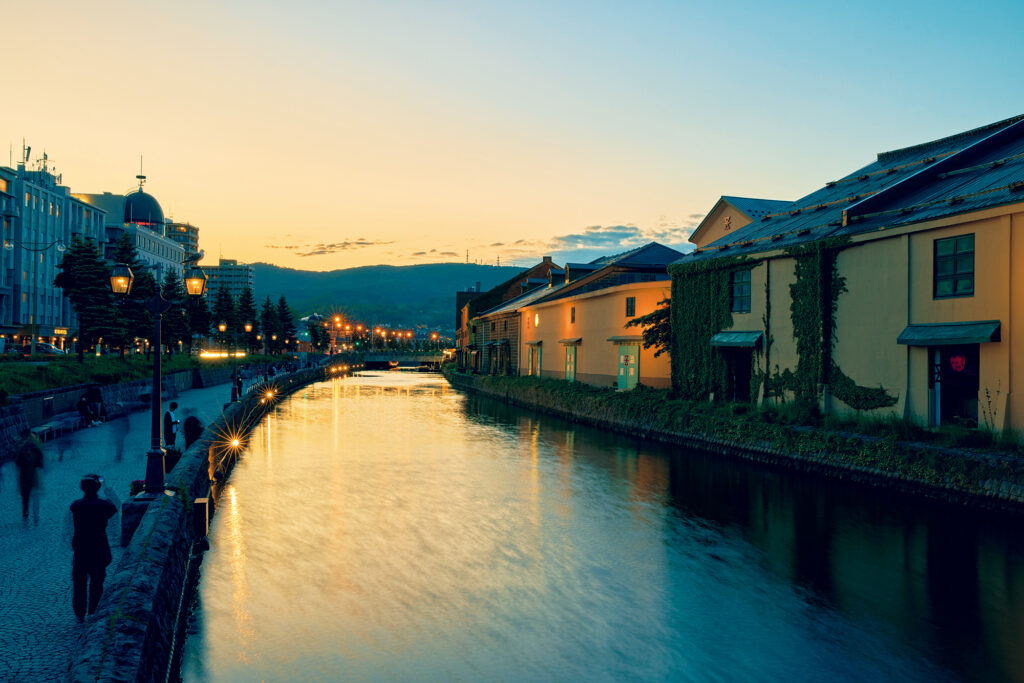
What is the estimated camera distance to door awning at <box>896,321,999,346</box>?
58.6 ft

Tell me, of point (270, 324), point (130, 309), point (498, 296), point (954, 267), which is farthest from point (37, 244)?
point (954, 267)

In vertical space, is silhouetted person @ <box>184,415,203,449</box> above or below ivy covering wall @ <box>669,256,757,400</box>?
below

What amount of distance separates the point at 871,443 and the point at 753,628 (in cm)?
1159

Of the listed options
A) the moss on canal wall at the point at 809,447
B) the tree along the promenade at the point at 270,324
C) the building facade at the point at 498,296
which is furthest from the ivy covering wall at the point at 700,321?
the tree along the promenade at the point at 270,324

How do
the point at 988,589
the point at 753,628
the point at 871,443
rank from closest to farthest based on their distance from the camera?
the point at 753,628 < the point at 988,589 < the point at 871,443

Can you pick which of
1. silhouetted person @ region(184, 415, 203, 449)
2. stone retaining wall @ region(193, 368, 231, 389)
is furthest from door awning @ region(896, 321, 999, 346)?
stone retaining wall @ region(193, 368, 231, 389)

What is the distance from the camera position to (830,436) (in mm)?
20562

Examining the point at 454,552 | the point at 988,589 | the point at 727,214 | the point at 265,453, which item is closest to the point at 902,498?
the point at 988,589

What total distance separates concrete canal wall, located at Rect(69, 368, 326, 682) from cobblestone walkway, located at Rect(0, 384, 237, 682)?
2.18 ft

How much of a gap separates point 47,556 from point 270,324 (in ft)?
335

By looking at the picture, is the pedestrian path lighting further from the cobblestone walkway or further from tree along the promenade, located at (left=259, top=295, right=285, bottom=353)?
tree along the promenade, located at (left=259, top=295, right=285, bottom=353)

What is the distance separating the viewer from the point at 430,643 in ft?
30.0

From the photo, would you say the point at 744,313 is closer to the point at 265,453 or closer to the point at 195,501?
the point at 265,453

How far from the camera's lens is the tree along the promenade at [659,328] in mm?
34594
